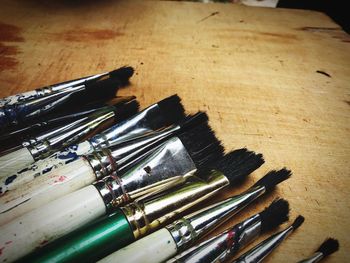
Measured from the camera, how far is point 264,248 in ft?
1.70

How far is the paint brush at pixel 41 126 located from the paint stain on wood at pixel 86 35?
386 millimetres

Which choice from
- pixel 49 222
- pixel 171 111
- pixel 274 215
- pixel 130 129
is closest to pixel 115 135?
pixel 130 129

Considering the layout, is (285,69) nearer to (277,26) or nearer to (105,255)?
(277,26)

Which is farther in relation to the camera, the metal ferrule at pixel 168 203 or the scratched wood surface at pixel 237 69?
the scratched wood surface at pixel 237 69

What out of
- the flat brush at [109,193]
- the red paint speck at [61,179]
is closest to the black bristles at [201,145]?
the flat brush at [109,193]

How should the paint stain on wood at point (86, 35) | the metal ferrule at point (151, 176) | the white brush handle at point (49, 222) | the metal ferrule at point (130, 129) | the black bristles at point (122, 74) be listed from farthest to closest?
the paint stain on wood at point (86, 35) → the black bristles at point (122, 74) → the metal ferrule at point (130, 129) → the metal ferrule at point (151, 176) → the white brush handle at point (49, 222)

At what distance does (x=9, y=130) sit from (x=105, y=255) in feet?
1.18

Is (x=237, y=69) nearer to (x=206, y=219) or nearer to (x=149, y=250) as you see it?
(x=206, y=219)

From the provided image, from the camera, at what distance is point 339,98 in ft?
3.00

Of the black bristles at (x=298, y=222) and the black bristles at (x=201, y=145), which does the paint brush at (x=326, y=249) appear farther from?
the black bristles at (x=201, y=145)

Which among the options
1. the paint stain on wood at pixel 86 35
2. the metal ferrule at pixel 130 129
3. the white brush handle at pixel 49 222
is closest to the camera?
the white brush handle at pixel 49 222

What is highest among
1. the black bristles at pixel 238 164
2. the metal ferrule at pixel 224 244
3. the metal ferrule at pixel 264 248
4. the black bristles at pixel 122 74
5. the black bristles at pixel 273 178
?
the black bristles at pixel 122 74

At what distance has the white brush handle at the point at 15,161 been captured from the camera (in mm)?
536

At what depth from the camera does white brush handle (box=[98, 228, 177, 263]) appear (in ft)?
1.43
